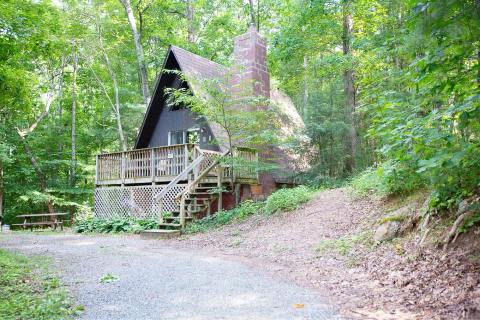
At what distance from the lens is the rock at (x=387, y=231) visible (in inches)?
249

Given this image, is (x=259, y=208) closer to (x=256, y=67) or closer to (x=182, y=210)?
(x=182, y=210)

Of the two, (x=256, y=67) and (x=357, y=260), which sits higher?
(x=256, y=67)

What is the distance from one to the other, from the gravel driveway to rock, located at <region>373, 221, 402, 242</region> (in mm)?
1983

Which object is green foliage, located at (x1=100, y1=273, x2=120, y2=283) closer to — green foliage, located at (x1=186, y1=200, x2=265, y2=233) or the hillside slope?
the hillside slope

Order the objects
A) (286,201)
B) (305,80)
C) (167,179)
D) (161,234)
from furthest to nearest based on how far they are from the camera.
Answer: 1. (305,80)
2. (167,179)
3. (161,234)
4. (286,201)

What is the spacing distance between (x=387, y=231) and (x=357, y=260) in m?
0.78

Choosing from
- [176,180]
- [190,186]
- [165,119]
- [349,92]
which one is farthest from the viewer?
[165,119]

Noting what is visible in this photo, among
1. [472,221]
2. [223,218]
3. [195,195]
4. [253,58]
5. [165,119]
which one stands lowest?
[223,218]

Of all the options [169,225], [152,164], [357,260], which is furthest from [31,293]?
[152,164]

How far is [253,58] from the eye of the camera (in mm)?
15391

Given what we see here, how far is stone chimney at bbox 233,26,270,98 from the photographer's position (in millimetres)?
15297

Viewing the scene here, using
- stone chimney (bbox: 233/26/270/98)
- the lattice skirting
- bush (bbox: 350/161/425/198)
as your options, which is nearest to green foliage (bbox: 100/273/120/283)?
bush (bbox: 350/161/425/198)

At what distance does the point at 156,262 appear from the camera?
709cm

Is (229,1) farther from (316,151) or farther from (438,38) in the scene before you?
(438,38)
